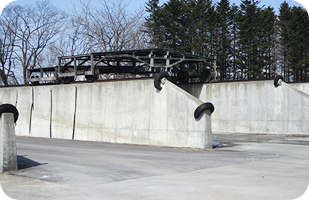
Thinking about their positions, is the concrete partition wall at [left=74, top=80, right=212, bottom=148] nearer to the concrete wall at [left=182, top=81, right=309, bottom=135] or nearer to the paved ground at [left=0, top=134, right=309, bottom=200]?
the paved ground at [left=0, top=134, right=309, bottom=200]

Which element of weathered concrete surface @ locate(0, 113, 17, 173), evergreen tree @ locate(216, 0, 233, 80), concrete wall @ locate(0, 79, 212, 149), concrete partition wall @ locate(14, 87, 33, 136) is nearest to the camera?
weathered concrete surface @ locate(0, 113, 17, 173)

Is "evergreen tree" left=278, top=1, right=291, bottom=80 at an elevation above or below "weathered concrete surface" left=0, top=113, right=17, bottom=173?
above

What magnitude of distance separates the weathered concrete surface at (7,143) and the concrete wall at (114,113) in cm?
720

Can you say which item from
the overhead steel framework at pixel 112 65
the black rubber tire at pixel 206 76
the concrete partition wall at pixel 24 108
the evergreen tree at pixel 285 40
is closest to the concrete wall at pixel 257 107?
the black rubber tire at pixel 206 76

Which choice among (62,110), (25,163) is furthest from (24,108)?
(25,163)

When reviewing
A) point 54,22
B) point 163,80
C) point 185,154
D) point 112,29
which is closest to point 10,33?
point 54,22

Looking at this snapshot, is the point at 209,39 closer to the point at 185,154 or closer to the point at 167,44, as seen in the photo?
the point at 167,44

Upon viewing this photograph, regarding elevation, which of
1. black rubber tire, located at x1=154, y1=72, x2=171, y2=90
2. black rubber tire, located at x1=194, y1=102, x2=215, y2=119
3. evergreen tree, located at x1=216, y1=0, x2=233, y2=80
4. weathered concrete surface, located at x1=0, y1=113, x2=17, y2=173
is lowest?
weathered concrete surface, located at x1=0, y1=113, x2=17, y2=173

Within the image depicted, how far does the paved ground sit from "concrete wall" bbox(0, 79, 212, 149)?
2.11 m

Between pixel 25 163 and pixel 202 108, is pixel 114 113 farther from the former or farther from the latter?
pixel 25 163

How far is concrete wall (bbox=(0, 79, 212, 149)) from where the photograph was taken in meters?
13.8

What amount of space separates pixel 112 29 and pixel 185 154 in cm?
3072

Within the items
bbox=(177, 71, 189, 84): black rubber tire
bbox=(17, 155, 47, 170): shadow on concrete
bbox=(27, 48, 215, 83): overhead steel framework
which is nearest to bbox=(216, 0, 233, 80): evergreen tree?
bbox=(177, 71, 189, 84): black rubber tire

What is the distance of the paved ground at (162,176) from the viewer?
6.17 metres
